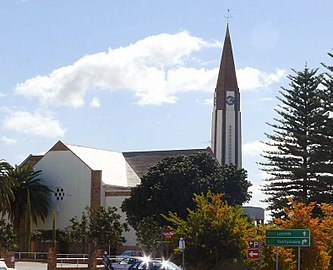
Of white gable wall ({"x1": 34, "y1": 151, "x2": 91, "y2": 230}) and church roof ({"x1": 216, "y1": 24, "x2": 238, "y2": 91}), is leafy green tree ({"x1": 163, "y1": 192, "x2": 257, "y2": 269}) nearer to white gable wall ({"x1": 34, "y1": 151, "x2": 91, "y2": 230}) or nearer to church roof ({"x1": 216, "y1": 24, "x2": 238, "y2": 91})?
white gable wall ({"x1": 34, "y1": 151, "x2": 91, "y2": 230})

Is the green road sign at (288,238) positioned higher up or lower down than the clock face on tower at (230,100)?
lower down

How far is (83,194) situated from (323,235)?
3843cm

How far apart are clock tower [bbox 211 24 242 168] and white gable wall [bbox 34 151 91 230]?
24769mm

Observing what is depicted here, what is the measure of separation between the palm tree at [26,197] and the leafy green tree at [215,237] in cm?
3550

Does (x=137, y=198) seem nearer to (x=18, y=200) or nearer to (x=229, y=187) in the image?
(x=229, y=187)

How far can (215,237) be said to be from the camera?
31312mm

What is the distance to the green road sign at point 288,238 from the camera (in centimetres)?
2830

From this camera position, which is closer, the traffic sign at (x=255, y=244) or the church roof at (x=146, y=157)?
the traffic sign at (x=255, y=244)

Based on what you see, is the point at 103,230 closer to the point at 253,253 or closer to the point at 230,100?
Result: the point at 253,253

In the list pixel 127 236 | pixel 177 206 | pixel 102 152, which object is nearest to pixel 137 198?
pixel 177 206

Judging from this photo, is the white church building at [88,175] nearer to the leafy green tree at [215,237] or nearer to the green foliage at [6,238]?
the green foliage at [6,238]

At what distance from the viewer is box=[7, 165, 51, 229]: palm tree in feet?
217

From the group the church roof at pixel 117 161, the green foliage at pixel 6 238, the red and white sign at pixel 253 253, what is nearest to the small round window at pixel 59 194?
the church roof at pixel 117 161

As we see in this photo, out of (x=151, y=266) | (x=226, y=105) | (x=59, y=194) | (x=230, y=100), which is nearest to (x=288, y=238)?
(x=151, y=266)
